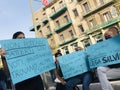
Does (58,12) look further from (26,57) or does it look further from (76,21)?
(26,57)

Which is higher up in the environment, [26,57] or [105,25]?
[105,25]

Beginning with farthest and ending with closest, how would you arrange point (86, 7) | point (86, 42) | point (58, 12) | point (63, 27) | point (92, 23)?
point (58, 12) → point (63, 27) → point (86, 42) → point (86, 7) → point (92, 23)

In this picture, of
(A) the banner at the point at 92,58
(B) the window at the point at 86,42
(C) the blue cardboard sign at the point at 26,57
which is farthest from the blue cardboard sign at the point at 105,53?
(B) the window at the point at 86,42

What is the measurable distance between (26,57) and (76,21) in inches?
1293

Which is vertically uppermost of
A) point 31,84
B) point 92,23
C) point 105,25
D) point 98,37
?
point 92,23

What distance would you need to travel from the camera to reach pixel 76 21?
37438mm

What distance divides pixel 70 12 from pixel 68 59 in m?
→ 32.2

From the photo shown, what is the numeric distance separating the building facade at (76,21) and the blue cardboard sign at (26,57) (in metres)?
23.3

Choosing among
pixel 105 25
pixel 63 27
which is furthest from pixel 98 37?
pixel 63 27

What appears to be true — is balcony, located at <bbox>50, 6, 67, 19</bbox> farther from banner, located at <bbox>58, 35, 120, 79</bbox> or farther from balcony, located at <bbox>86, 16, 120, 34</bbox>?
banner, located at <bbox>58, 35, 120, 79</bbox>

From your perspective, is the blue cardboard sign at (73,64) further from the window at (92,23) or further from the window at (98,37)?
the window at (92,23)

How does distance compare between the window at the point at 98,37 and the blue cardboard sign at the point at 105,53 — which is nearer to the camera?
the blue cardboard sign at the point at 105,53

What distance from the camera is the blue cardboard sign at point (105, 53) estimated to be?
5745mm

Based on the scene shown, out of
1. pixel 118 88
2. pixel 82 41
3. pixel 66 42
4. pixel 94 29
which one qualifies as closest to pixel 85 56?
pixel 118 88
